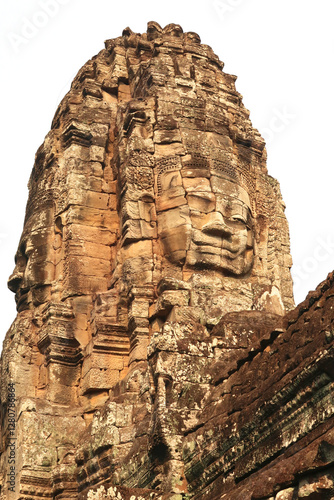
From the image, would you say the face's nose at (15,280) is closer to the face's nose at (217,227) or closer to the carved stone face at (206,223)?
the carved stone face at (206,223)

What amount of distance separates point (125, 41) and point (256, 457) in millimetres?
14402

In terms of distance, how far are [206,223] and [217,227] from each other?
0.72 ft

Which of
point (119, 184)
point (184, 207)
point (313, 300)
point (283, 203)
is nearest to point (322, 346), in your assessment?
point (313, 300)

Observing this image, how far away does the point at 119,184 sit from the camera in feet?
64.3

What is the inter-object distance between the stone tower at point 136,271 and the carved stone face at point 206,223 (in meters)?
0.03

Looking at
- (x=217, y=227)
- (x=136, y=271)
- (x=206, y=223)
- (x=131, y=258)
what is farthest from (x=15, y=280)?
(x=217, y=227)

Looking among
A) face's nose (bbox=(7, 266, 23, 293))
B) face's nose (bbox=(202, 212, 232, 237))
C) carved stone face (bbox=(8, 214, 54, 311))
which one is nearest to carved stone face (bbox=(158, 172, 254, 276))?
face's nose (bbox=(202, 212, 232, 237))

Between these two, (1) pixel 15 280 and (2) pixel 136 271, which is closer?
(2) pixel 136 271

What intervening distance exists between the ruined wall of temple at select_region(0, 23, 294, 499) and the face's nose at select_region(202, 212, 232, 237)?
31mm

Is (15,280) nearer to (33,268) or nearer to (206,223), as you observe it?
(33,268)

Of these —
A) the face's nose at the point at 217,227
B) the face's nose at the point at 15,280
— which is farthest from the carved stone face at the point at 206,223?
the face's nose at the point at 15,280

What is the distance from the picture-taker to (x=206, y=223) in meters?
18.0

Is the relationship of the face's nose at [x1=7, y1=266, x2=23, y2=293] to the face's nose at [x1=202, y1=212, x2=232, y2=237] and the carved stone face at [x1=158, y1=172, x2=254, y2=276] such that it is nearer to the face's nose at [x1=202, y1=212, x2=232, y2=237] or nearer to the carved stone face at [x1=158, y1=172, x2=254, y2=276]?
the carved stone face at [x1=158, y1=172, x2=254, y2=276]

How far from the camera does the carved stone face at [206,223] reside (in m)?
17.8
